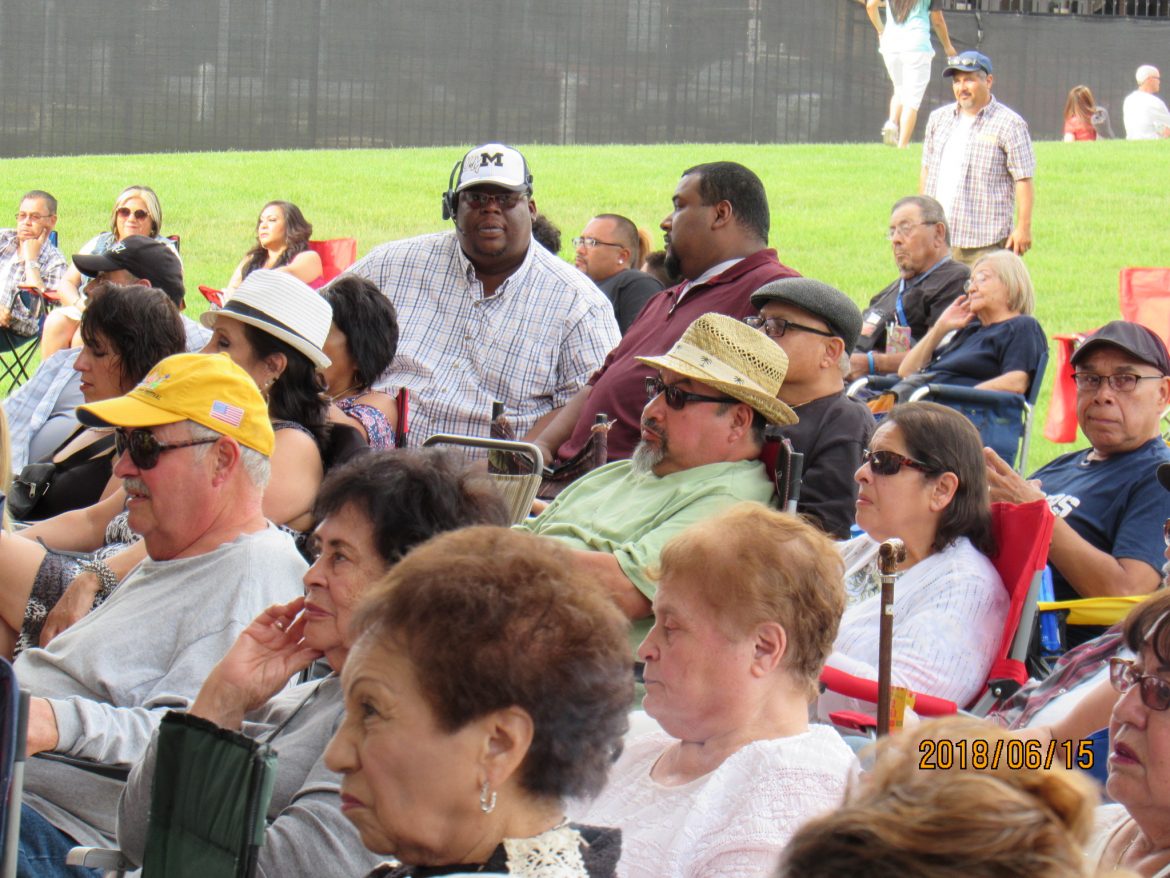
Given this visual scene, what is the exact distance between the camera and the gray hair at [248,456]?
336cm

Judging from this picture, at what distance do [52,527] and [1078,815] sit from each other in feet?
11.9

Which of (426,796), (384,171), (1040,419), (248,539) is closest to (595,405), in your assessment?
(248,539)

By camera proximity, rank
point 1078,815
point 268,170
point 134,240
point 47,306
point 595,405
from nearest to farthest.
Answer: point 1078,815 < point 595,405 < point 134,240 < point 47,306 < point 268,170

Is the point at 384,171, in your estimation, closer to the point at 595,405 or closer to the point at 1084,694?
the point at 595,405

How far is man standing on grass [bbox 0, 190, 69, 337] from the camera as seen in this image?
10.7 metres

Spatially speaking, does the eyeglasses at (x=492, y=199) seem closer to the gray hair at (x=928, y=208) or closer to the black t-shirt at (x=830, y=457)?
the black t-shirt at (x=830, y=457)

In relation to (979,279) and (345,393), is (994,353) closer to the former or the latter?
(979,279)

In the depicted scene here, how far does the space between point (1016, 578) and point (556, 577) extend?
2.15 metres

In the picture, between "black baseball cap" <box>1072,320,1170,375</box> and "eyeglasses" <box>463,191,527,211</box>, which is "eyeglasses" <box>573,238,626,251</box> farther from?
"black baseball cap" <box>1072,320,1170,375</box>

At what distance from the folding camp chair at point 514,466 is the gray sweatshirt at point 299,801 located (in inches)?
50.0

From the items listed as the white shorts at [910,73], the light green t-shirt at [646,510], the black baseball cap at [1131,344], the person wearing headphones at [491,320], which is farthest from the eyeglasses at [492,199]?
the white shorts at [910,73]

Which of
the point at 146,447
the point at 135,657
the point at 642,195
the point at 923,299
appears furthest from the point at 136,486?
the point at 642,195

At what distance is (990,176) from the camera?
991 centimetres

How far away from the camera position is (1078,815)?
1.39 metres
